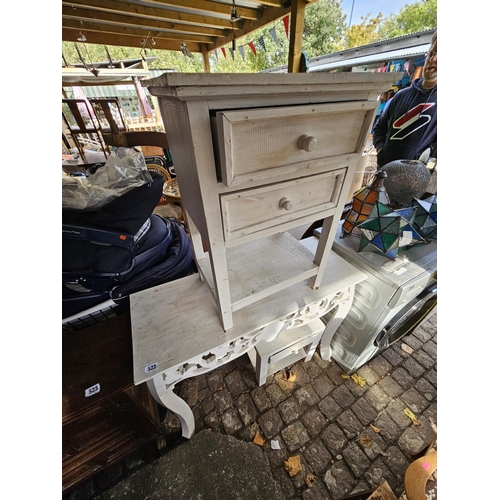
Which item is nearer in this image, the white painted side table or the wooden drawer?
the wooden drawer

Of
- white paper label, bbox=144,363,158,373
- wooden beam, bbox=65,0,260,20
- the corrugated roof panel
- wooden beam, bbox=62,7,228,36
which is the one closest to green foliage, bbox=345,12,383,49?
the corrugated roof panel

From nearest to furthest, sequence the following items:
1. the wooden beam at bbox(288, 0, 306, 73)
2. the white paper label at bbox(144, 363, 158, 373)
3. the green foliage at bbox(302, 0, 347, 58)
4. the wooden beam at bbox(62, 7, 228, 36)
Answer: the white paper label at bbox(144, 363, 158, 373), the wooden beam at bbox(288, 0, 306, 73), the wooden beam at bbox(62, 7, 228, 36), the green foliage at bbox(302, 0, 347, 58)

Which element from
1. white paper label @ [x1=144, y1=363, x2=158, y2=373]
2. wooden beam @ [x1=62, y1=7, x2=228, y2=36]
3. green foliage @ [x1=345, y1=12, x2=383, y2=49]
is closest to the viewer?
white paper label @ [x1=144, y1=363, x2=158, y2=373]

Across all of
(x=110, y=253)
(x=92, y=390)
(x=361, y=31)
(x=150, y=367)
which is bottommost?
(x=92, y=390)

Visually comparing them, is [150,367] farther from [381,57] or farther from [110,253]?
[381,57]

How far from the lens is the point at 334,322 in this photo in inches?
A: 55.6

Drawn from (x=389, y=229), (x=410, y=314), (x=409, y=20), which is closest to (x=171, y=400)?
(x=389, y=229)

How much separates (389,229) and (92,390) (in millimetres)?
1442

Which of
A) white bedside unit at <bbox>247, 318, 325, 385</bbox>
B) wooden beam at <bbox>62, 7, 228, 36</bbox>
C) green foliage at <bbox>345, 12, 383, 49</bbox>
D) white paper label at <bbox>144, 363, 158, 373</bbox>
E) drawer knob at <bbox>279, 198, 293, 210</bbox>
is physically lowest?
white bedside unit at <bbox>247, 318, 325, 385</bbox>

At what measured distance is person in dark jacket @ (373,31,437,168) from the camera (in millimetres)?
1687

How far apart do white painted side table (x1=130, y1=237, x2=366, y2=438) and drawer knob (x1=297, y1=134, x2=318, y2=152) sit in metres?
0.71

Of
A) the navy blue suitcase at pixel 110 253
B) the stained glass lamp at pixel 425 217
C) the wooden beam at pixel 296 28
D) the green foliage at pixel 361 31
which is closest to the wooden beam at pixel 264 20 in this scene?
the wooden beam at pixel 296 28

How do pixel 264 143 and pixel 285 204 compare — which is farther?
pixel 285 204

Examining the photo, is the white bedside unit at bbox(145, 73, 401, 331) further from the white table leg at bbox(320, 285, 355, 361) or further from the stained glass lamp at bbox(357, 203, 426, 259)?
the white table leg at bbox(320, 285, 355, 361)
